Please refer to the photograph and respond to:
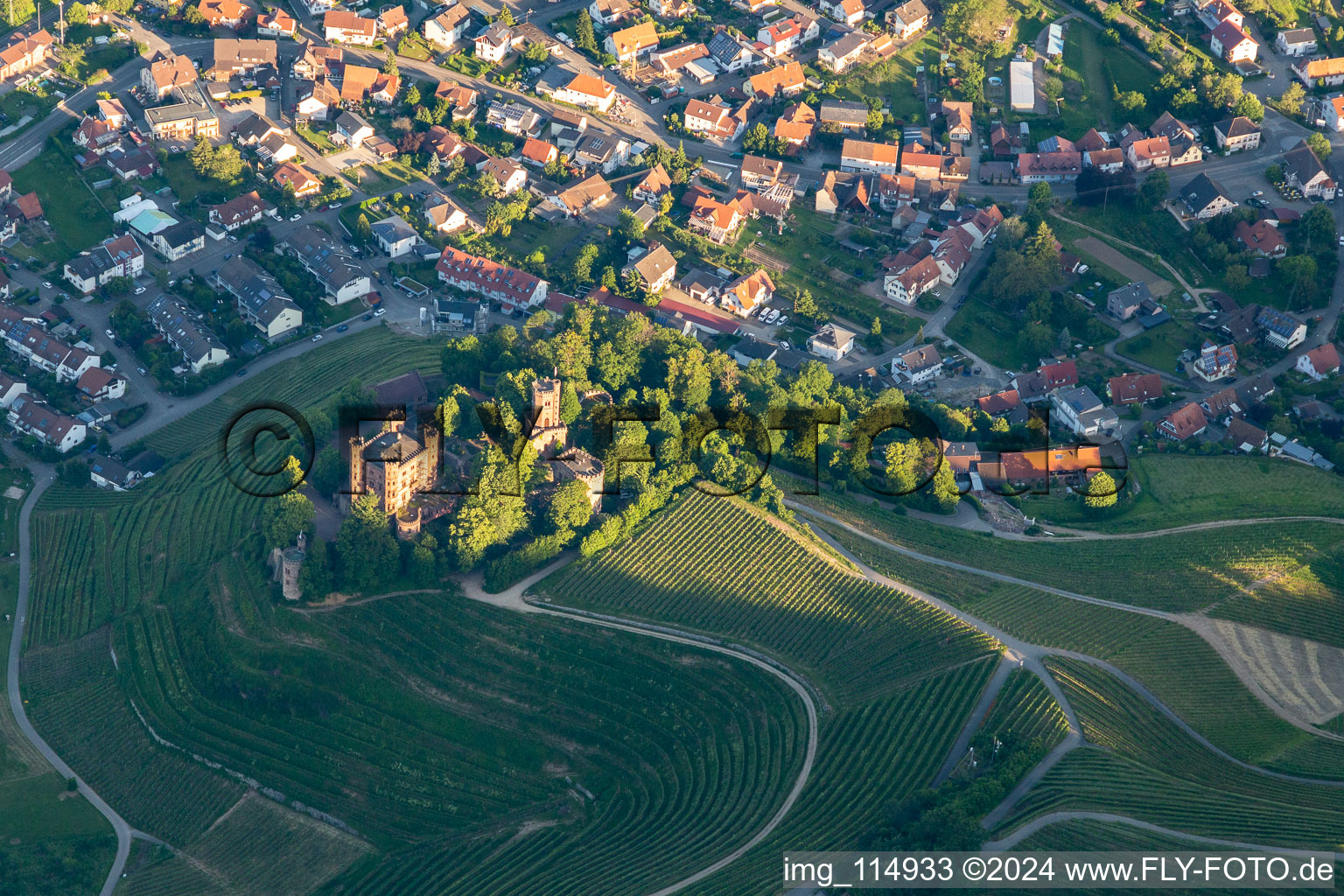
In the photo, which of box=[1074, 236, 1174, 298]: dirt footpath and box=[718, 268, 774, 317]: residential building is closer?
box=[718, 268, 774, 317]: residential building

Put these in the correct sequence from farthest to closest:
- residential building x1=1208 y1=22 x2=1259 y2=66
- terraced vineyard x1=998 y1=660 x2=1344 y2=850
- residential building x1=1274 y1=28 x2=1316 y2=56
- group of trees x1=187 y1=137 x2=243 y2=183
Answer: residential building x1=1274 y1=28 x2=1316 y2=56, residential building x1=1208 y1=22 x2=1259 y2=66, group of trees x1=187 y1=137 x2=243 y2=183, terraced vineyard x1=998 y1=660 x2=1344 y2=850

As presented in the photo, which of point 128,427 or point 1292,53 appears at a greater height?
point 1292,53

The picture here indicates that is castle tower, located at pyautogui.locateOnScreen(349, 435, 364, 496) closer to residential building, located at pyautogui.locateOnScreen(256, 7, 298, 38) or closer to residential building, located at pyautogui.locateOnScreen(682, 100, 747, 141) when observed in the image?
residential building, located at pyautogui.locateOnScreen(682, 100, 747, 141)

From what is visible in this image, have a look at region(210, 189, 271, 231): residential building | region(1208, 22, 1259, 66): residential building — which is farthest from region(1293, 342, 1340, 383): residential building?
region(210, 189, 271, 231): residential building

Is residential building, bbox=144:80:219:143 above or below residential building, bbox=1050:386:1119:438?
above

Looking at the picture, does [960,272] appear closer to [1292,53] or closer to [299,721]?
[1292,53]

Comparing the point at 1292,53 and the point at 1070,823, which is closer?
the point at 1070,823

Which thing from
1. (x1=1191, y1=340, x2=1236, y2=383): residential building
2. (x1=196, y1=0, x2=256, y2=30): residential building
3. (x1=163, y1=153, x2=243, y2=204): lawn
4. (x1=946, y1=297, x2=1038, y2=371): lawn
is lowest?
(x1=946, y1=297, x2=1038, y2=371): lawn

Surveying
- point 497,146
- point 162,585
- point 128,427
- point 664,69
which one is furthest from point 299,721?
point 664,69
